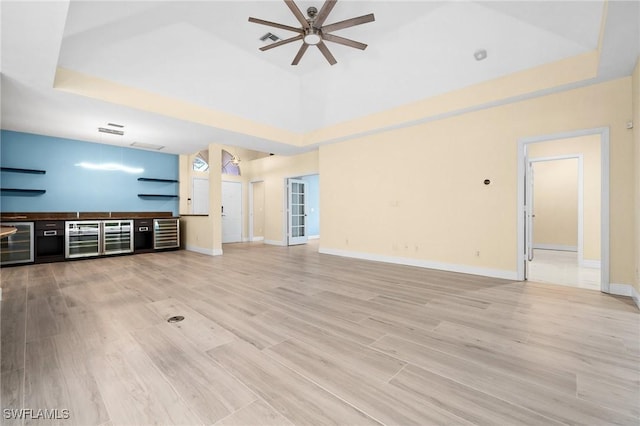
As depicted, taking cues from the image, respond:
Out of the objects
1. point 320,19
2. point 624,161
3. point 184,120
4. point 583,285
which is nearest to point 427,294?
point 583,285

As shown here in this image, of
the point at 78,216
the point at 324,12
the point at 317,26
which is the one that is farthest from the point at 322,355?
the point at 78,216

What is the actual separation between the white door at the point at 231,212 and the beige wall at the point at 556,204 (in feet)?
29.1

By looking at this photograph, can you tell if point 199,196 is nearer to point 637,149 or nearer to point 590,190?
point 637,149

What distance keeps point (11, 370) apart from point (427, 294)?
11.7 ft

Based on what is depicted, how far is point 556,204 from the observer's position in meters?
7.18

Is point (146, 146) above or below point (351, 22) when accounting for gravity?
below

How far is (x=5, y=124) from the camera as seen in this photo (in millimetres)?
5047

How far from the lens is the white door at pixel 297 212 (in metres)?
8.46

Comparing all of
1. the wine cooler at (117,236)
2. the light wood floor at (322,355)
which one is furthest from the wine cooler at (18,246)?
the light wood floor at (322,355)

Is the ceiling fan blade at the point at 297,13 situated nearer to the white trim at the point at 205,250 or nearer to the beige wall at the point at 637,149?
the beige wall at the point at 637,149

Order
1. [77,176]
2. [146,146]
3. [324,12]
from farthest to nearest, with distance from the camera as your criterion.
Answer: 1. [146,146]
2. [77,176]
3. [324,12]

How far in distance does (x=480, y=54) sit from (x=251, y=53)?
136 inches

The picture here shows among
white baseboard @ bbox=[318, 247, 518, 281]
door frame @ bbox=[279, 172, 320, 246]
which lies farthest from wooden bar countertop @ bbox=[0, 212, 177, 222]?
white baseboard @ bbox=[318, 247, 518, 281]

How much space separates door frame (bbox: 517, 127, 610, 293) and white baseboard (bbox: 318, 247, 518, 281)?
0.21 metres
